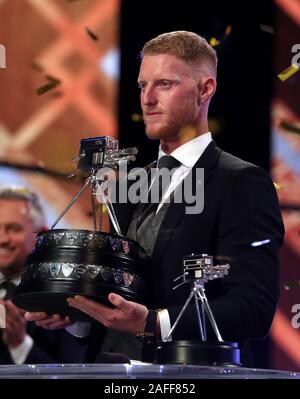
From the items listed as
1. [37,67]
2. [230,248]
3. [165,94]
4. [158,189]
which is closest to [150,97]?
[165,94]

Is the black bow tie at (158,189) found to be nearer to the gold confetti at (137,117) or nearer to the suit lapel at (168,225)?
the suit lapel at (168,225)

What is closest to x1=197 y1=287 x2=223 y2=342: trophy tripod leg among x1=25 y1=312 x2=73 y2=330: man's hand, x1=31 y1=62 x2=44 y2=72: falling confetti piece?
x1=25 y1=312 x2=73 y2=330: man's hand

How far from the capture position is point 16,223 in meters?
2.44

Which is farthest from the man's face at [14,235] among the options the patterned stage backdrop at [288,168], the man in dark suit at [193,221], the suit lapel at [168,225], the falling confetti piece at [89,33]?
the suit lapel at [168,225]

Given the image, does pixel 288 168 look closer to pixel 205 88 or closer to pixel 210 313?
pixel 205 88

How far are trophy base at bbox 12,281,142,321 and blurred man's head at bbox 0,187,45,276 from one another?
1.12 metres

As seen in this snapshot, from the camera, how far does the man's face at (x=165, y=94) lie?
4.58ft

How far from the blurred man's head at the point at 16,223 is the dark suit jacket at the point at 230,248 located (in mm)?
1080

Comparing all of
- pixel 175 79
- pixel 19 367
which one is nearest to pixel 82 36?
pixel 175 79

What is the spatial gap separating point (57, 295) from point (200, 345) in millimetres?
236

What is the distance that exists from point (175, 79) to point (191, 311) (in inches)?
16.7

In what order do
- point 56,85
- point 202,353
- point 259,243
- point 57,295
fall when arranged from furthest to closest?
point 56,85 < point 259,243 < point 57,295 < point 202,353
